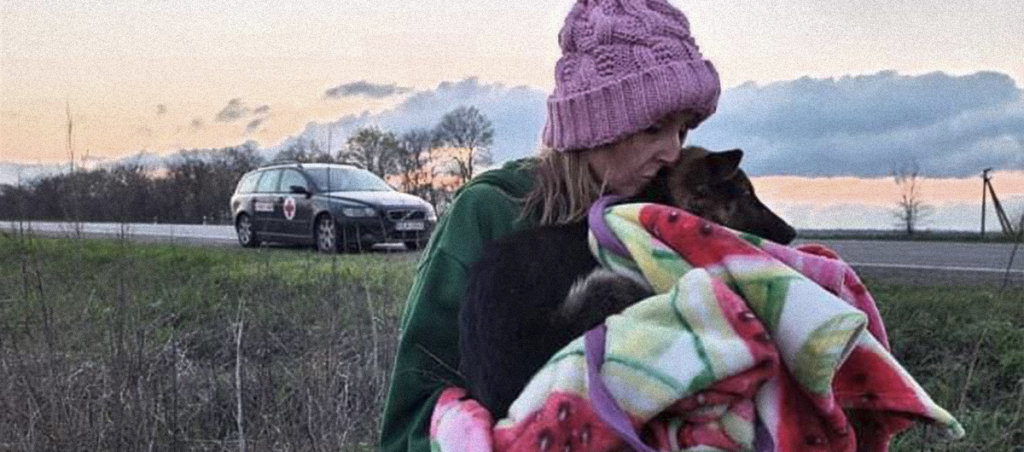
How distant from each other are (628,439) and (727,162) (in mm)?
471

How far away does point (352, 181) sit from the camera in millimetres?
14680

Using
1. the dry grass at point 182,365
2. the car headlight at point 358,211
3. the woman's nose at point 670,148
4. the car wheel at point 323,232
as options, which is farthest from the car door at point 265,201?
the woman's nose at point 670,148

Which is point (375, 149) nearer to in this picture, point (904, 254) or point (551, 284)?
point (904, 254)

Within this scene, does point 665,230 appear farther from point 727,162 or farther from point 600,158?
point 600,158

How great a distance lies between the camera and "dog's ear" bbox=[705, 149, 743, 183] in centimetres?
155

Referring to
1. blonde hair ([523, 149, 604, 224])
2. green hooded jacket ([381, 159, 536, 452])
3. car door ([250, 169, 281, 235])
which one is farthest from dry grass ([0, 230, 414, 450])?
car door ([250, 169, 281, 235])

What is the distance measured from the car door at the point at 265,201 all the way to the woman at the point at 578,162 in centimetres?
1443

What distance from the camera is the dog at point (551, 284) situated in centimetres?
144

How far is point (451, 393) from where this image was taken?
1.62 meters

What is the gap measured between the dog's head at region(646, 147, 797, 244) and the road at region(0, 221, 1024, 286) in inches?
172

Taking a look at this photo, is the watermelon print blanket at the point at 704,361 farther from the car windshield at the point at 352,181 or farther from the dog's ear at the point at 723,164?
the car windshield at the point at 352,181

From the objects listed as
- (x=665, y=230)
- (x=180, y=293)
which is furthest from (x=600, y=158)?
(x=180, y=293)

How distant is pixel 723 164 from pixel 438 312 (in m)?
0.52

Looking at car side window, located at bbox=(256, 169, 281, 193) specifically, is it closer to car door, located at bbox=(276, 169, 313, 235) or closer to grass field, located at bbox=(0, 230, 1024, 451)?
car door, located at bbox=(276, 169, 313, 235)
